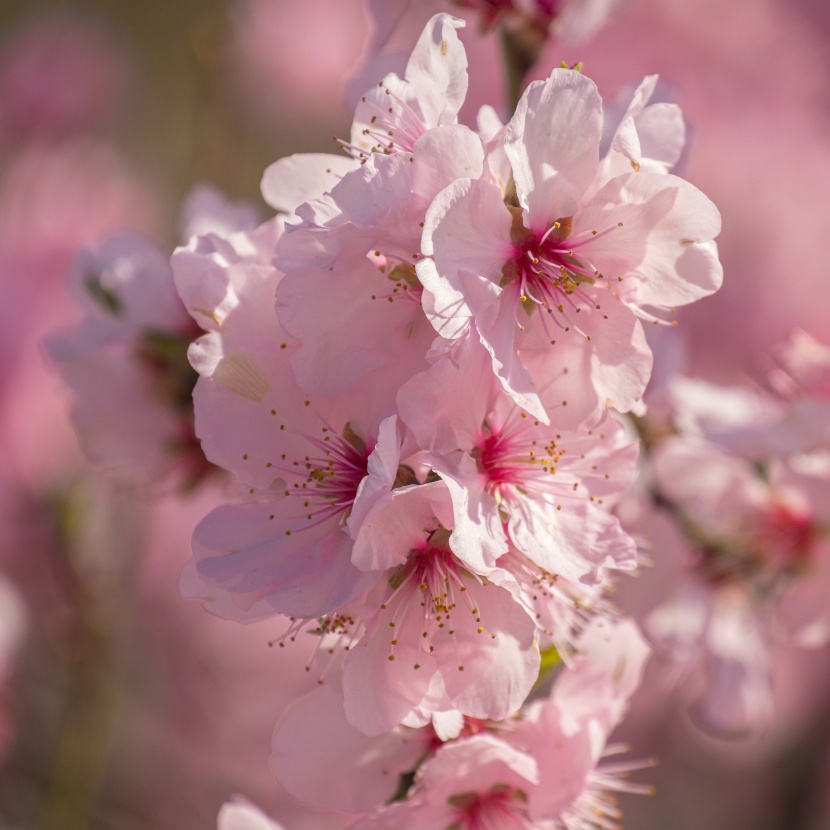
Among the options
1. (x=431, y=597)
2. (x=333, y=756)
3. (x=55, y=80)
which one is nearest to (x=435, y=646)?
(x=431, y=597)

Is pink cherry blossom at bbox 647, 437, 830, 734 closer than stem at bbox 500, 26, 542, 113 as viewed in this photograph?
No

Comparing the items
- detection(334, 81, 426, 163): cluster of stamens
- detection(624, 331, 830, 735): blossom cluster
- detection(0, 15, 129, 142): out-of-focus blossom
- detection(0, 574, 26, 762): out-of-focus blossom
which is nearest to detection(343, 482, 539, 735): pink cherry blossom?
detection(334, 81, 426, 163): cluster of stamens

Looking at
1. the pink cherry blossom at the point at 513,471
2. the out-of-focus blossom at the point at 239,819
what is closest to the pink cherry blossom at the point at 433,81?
the pink cherry blossom at the point at 513,471

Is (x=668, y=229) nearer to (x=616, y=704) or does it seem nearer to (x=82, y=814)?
(x=616, y=704)

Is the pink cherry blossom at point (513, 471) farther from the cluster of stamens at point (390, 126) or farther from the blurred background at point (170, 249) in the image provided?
the blurred background at point (170, 249)

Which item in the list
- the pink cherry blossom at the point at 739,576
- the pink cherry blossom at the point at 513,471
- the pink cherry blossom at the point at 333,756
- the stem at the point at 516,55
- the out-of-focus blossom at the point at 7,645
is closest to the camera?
the pink cherry blossom at the point at 513,471

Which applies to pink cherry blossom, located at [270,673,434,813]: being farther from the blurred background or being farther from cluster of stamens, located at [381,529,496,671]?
the blurred background

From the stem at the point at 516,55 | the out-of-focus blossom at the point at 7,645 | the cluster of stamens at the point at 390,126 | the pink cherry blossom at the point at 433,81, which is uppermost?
the stem at the point at 516,55

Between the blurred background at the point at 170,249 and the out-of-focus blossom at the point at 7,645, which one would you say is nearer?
the out-of-focus blossom at the point at 7,645

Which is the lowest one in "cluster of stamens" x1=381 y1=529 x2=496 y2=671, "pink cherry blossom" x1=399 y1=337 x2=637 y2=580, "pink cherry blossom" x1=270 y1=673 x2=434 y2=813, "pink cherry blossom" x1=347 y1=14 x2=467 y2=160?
"pink cherry blossom" x1=270 y1=673 x2=434 y2=813

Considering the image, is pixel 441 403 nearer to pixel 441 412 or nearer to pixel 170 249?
pixel 441 412
